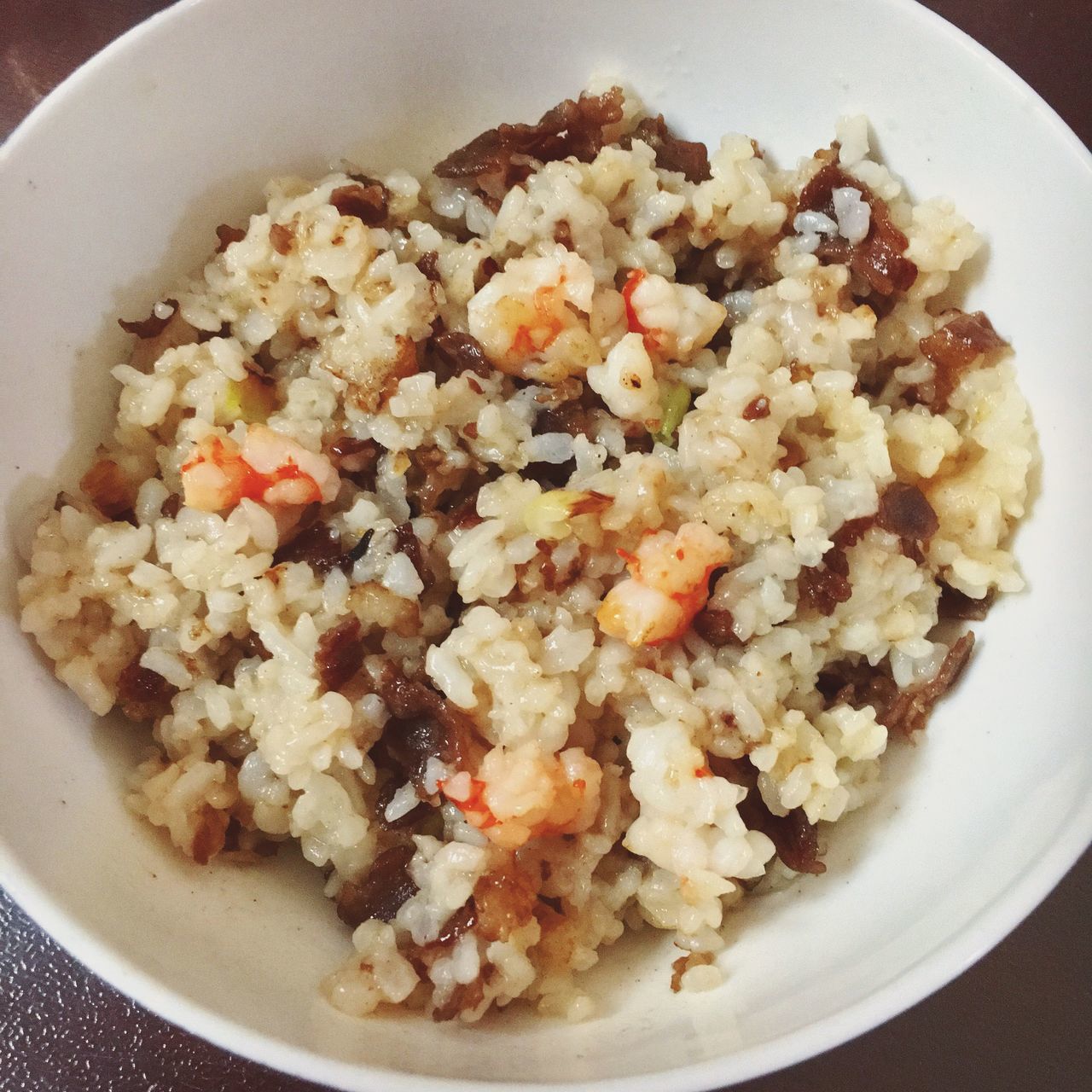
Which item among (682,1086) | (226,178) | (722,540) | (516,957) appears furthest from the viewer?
(226,178)

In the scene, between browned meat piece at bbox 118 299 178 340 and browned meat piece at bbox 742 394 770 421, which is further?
browned meat piece at bbox 118 299 178 340

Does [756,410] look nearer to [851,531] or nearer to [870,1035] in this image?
[851,531]

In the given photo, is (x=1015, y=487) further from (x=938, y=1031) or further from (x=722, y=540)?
(x=938, y=1031)

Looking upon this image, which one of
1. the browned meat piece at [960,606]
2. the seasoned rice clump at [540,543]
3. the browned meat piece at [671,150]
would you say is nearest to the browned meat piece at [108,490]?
the seasoned rice clump at [540,543]

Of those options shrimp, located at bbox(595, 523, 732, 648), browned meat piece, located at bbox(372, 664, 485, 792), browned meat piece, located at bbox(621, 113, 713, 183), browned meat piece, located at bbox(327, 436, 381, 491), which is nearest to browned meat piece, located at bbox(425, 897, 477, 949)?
browned meat piece, located at bbox(372, 664, 485, 792)

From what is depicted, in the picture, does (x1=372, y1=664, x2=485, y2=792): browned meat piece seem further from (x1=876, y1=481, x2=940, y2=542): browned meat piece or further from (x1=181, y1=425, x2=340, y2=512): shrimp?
(x1=876, y1=481, x2=940, y2=542): browned meat piece

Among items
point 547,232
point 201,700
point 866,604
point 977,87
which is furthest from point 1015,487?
point 201,700

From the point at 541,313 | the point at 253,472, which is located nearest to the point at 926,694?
the point at 541,313
